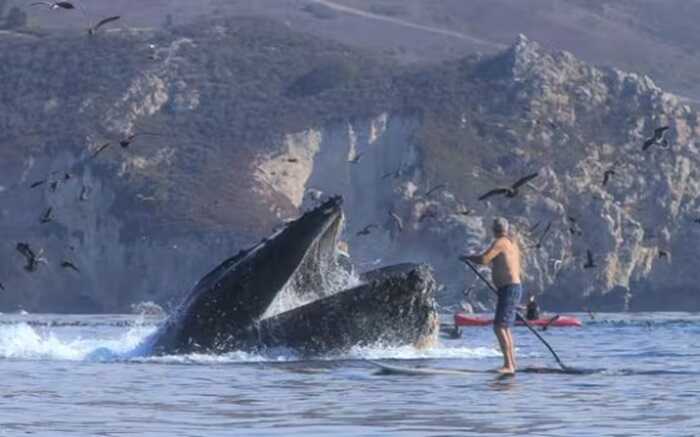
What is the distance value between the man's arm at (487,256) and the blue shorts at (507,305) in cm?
41

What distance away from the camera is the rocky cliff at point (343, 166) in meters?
97.2

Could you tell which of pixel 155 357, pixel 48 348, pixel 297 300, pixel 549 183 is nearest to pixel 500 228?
pixel 297 300

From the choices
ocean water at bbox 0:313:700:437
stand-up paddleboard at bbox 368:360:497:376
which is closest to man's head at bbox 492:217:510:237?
ocean water at bbox 0:313:700:437

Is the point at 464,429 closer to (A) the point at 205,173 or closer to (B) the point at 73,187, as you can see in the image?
(B) the point at 73,187

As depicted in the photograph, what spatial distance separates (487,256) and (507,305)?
589 millimetres

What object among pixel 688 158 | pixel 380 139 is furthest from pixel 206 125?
pixel 688 158

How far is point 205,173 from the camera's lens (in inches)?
4247

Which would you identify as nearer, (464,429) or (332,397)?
(464,429)

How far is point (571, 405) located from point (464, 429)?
250cm

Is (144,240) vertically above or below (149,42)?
below

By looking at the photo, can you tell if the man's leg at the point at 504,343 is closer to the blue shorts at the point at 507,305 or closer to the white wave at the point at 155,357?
the blue shorts at the point at 507,305

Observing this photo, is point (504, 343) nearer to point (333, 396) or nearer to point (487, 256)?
point (487, 256)

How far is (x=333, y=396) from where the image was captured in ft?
69.1

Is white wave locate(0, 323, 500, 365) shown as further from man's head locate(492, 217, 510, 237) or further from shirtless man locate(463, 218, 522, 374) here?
man's head locate(492, 217, 510, 237)
